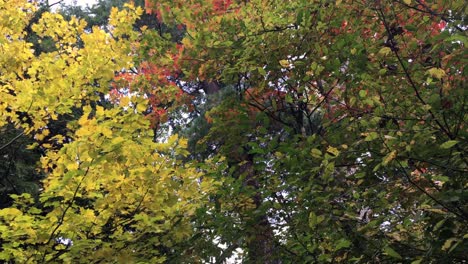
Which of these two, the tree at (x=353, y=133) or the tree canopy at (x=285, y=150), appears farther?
the tree canopy at (x=285, y=150)

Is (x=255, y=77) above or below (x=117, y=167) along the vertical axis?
above

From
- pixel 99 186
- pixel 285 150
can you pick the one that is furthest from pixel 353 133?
pixel 99 186

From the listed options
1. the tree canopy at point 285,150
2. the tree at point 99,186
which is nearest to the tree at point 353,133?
the tree canopy at point 285,150

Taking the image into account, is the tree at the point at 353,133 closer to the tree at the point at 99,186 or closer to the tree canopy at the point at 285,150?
the tree canopy at the point at 285,150

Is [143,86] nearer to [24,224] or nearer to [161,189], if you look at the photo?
[161,189]

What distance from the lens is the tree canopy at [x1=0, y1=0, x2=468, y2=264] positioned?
259cm

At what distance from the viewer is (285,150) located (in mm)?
2949

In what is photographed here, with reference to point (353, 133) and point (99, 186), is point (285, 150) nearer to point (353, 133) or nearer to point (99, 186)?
point (353, 133)

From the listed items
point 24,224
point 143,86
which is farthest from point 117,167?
point 143,86

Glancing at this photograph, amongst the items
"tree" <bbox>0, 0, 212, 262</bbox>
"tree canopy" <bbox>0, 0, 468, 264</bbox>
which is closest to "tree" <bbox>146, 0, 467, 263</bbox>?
"tree canopy" <bbox>0, 0, 468, 264</bbox>

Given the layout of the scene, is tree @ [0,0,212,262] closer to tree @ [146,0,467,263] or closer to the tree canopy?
the tree canopy

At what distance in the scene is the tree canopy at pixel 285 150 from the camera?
2.59 metres

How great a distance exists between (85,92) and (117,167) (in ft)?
6.25

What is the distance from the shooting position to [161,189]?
3723 mm
